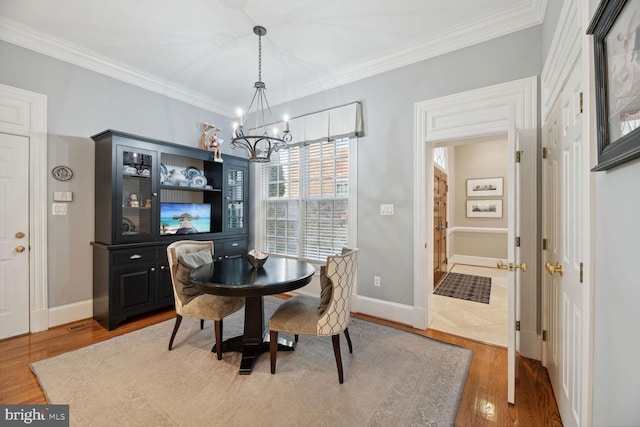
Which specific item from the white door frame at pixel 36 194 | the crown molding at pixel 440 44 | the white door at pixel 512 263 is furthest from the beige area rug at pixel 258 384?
the crown molding at pixel 440 44

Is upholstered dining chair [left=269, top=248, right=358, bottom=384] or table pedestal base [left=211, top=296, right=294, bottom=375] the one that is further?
table pedestal base [left=211, top=296, right=294, bottom=375]

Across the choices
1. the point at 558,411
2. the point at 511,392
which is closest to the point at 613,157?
the point at 511,392

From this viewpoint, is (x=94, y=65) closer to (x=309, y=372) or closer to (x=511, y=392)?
(x=309, y=372)

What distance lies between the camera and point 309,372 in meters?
2.11

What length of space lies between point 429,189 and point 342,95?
1.65 metres

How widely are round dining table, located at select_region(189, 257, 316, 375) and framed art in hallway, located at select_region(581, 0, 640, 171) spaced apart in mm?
1816

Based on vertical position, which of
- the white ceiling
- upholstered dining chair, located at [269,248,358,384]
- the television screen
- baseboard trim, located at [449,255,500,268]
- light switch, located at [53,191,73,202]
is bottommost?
baseboard trim, located at [449,255,500,268]

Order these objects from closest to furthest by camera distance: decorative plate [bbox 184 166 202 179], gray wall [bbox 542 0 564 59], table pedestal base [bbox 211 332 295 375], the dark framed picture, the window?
1. the dark framed picture
2. gray wall [bbox 542 0 564 59]
3. table pedestal base [bbox 211 332 295 375]
4. the window
5. decorative plate [bbox 184 166 202 179]

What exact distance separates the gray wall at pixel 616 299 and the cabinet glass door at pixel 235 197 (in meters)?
4.00

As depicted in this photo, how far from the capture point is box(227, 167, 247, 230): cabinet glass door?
4199 mm

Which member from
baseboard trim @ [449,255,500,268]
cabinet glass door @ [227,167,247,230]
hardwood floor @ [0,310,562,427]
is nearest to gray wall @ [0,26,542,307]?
hardwood floor @ [0,310,562,427]

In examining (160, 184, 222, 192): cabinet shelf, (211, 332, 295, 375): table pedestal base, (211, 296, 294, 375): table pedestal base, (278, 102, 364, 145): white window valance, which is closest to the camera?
(211, 332, 295, 375): table pedestal base

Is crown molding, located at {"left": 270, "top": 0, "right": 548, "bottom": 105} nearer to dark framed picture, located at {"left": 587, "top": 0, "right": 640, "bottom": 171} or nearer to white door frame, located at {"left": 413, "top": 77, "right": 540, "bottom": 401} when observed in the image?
white door frame, located at {"left": 413, "top": 77, "right": 540, "bottom": 401}

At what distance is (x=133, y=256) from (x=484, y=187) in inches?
271
